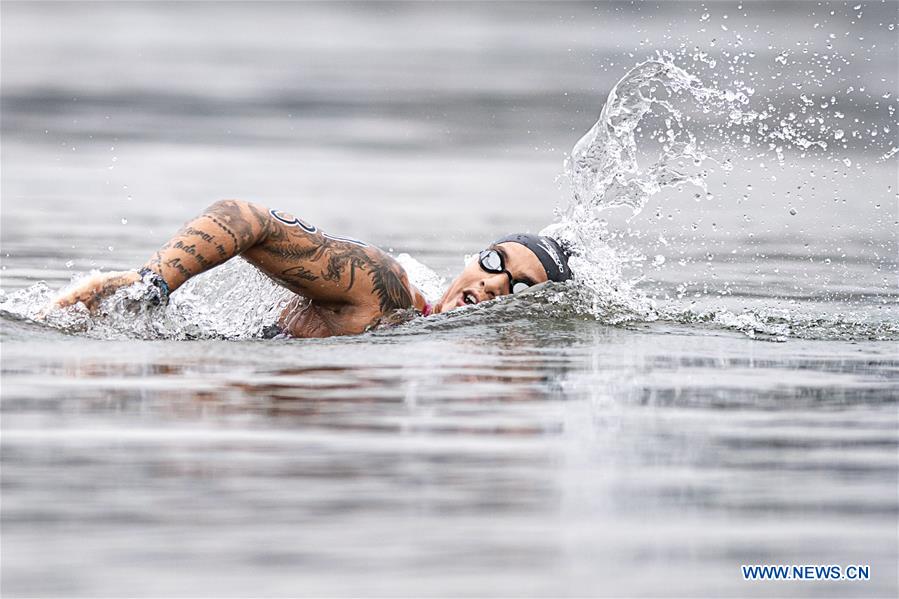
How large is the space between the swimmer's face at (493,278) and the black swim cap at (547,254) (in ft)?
0.11

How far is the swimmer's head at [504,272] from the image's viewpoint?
31.1 feet

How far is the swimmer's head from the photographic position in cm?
947

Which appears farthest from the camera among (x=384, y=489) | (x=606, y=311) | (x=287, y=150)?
(x=287, y=150)

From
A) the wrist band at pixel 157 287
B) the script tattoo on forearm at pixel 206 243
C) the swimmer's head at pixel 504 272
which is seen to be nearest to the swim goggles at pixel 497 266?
the swimmer's head at pixel 504 272

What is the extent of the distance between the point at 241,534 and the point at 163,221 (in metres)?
10.9

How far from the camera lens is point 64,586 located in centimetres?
441

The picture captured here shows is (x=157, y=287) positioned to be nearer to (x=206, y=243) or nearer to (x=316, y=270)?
(x=206, y=243)

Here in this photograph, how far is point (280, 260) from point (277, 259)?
0.05 ft

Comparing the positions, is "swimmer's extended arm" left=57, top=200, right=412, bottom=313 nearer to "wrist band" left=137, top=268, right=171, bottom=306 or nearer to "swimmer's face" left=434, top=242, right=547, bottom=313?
"wrist band" left=137, top=268, right=171, bottom=306

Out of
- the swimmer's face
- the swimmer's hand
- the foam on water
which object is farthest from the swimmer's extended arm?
the swimmer's face

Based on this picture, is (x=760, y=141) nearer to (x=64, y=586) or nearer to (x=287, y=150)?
(x=287, y=150)

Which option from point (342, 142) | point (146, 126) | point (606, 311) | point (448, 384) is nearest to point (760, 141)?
point (342, 142)

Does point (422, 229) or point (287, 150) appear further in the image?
point (287, 150)

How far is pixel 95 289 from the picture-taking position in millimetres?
8414
